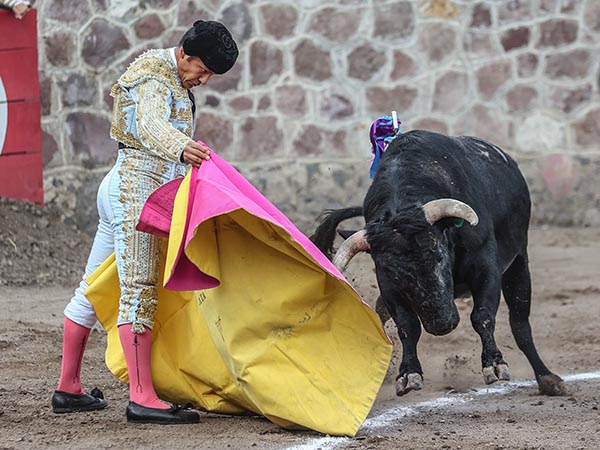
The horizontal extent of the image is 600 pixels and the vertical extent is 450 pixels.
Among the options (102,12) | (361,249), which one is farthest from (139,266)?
(102,12)

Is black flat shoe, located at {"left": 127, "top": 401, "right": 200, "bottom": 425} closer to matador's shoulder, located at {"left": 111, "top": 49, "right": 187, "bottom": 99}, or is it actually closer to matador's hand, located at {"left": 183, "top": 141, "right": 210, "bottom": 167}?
matador's hand, located at {"left": 183, "top": 141, "right": 210, "bottom": 167}

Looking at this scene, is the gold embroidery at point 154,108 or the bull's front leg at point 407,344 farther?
the bull's front leg at point 407,344

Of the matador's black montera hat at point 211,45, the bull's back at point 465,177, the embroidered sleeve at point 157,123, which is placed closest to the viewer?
the embroidered sleeve at point 157,123

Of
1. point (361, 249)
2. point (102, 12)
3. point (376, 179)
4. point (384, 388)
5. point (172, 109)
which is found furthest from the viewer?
point (102, 12)

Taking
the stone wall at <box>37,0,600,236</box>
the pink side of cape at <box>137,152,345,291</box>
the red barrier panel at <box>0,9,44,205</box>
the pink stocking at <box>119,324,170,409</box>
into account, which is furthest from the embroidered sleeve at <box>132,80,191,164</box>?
the stone wall at <box>37,0,600,236</box>

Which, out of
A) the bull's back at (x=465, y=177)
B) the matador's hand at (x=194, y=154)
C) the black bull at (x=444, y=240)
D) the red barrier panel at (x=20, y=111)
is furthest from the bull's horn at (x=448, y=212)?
the red barrier panel at (x=20, y=111)

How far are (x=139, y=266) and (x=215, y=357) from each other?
0.42 meters

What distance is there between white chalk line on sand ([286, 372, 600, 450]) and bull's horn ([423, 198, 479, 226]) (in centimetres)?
72

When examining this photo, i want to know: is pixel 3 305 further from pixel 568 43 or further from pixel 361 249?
pixel 568 43

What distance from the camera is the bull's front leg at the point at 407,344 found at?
13.2ft

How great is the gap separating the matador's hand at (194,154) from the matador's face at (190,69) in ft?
0.90

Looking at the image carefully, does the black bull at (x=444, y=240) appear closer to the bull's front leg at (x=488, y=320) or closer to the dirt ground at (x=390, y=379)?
the bull's front leg at (x=488, y=320)

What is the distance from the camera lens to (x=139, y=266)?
379 cm

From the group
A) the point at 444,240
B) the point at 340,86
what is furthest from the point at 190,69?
the point at 340,86
